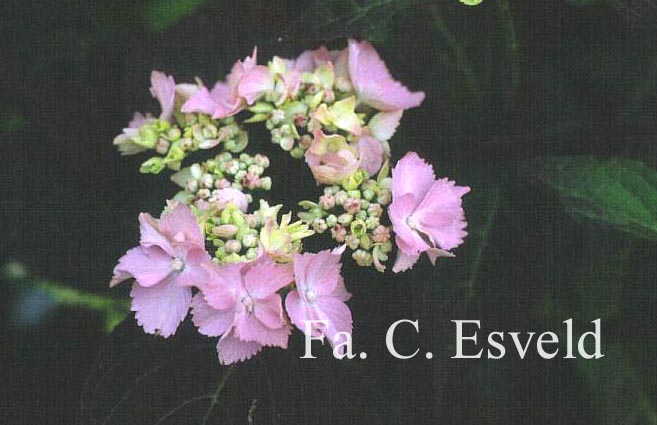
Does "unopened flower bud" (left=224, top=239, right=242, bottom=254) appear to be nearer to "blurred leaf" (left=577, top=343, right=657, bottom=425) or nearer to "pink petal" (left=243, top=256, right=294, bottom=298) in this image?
"pink petal" (left=243, top=256, right=294, bottom=298)

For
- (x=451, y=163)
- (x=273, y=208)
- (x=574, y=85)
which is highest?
(x=574, y=85)

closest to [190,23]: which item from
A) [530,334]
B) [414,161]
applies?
[414,161]

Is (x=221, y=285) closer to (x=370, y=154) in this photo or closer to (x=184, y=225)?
(x=184, y=225)

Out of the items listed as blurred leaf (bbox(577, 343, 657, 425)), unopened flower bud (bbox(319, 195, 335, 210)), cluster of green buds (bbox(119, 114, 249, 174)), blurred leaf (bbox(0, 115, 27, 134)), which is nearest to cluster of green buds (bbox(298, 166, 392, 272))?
unopened flower bud (bbox(319, 195, 335, 210))

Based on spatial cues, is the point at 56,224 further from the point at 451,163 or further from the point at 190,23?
the point at 451,163

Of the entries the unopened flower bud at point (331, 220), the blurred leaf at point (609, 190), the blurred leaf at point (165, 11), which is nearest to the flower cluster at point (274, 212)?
the unopened flower bud at point (331, 220)

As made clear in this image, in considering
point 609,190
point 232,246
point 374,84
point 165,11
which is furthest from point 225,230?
point 165,11
